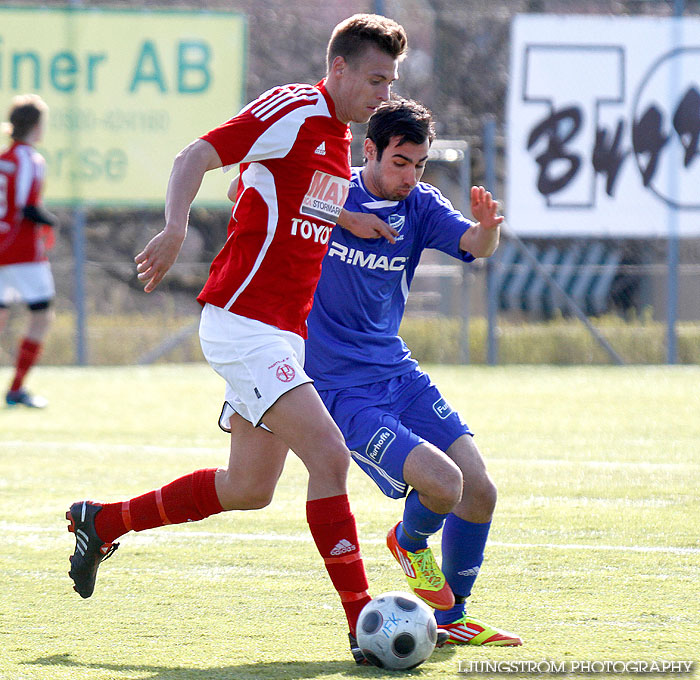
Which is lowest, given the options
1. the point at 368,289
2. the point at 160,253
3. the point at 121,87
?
the point at 368,289

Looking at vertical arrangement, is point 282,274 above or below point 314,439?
above

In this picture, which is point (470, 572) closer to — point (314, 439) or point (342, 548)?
point (342, 548)

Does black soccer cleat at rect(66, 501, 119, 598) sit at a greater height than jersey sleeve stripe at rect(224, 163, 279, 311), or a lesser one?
lesser

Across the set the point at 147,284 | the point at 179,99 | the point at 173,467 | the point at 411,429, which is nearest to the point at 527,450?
the point at 173,467

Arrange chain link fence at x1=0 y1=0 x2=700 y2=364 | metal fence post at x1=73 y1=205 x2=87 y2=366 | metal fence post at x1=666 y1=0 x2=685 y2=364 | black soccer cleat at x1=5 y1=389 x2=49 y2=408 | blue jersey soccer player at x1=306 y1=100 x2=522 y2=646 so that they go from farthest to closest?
chain link fence at x1=0 y1=0 x2=700 y2=364 → metal fence post at x1=666 y1=0 x2=685 y2=364 → metal fence post at x1=73 y1=205 x2=87 y2=366 → black soccer cleat at x1=5 y1=389 x2=49 y2=408 → blue jersey soccer player at x1=306 y1=100 x2=522 y2=646

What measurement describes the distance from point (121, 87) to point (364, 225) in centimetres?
999

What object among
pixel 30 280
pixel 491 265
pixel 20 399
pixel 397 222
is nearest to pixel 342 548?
pixel 397 222

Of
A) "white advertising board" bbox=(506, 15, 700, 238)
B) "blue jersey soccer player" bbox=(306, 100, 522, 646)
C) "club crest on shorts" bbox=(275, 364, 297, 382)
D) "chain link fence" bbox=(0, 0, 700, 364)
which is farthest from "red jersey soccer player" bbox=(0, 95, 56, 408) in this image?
"club crest on shorts" bbox=(275, 364, 297, 382)

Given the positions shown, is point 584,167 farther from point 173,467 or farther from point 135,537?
point 135,537

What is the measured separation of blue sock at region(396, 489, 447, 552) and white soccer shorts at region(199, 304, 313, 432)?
556mm

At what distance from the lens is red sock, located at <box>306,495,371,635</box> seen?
362 cm

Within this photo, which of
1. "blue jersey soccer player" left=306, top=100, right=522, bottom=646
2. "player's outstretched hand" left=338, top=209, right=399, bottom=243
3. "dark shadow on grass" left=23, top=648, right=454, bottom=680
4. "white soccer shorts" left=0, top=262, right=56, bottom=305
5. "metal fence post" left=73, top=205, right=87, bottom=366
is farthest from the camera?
"metal fence post" left=73, top=205, right=87, bottom=366

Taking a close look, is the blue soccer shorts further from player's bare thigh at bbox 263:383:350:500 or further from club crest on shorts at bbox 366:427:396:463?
player's bare thigh at bbox 263:383:350:500

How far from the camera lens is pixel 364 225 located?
425 cm
